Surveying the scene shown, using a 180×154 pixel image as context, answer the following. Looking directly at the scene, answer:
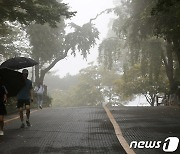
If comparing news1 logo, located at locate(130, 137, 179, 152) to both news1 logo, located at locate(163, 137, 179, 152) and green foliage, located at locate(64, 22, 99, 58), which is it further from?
green foliage, located at locate(64, 22, 99, 58)

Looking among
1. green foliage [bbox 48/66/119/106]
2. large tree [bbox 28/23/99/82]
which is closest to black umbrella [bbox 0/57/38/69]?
large tree [bbox 28/23/99/82]

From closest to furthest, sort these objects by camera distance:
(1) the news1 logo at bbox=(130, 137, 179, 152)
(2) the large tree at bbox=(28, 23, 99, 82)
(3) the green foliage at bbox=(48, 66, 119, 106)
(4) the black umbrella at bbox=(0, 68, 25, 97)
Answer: (1) the news1 logo at bbox=(130, 137, 179, 152) → (4) the black umbrella at bbox=(0, 68, 25, 97) → (2) the large tree at bbox=(28, 23, 99, 82) → (3) the green foliage at bbox=(48, 66, 119, 106)

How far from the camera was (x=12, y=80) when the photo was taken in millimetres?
11062

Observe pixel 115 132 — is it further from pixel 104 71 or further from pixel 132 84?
pixel 104 71

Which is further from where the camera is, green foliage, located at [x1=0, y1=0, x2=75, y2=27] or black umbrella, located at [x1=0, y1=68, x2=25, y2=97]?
green foliage, located at [x1=0, y1=0, x2=75, y2=27]

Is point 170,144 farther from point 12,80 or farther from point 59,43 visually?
point 59,43

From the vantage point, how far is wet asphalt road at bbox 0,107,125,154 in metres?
7.43

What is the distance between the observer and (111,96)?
55344mm

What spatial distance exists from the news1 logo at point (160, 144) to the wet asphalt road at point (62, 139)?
0.44m

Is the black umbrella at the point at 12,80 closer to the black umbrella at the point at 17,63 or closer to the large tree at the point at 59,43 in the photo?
the black umbrella at the point at 17,63

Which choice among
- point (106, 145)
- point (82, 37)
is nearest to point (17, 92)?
point (106, 145)

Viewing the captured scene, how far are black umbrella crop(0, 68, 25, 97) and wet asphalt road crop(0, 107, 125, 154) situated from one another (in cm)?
127

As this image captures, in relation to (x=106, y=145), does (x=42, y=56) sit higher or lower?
higher

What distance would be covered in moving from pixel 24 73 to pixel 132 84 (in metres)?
30.2
